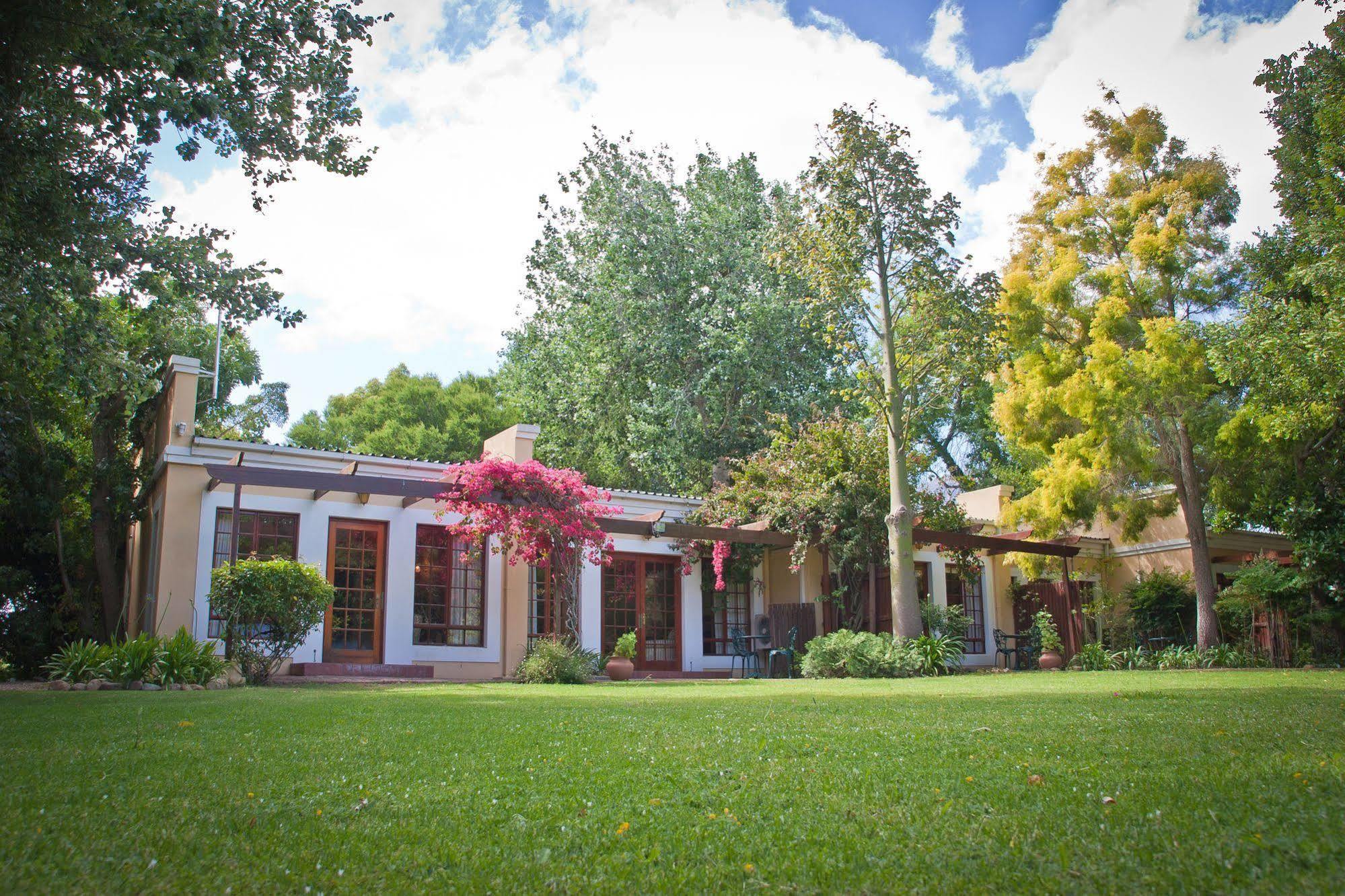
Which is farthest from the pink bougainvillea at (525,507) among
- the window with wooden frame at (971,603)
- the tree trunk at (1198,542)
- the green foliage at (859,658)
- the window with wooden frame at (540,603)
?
the tree trunk at (1198,542)

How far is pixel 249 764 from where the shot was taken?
366 centimetres

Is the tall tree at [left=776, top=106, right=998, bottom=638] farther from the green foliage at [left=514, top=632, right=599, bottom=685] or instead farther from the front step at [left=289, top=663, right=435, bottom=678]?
the front step at [left=289, top=663, right=435, bottom=678]

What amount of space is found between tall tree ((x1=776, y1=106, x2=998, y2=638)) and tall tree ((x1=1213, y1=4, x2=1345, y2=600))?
3.70 metres

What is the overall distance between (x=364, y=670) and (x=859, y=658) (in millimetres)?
6813

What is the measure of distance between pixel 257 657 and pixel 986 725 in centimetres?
872

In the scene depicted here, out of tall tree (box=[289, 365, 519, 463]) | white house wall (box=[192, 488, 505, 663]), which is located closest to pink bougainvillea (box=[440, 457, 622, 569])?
white house wall (box=[192, 488, 505, 663])

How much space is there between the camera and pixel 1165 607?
17750 millimetres

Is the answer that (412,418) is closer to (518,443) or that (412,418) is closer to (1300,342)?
(518,443)

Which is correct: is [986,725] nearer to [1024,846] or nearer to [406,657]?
[1024,846]

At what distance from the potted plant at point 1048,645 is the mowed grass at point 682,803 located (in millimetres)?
11681

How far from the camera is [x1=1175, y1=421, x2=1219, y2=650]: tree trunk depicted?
15.1m

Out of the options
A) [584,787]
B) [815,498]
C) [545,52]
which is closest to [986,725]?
[584,787]

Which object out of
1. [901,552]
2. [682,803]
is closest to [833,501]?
[901,552]

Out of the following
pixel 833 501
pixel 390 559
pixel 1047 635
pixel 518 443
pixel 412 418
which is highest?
pixel 412 418
